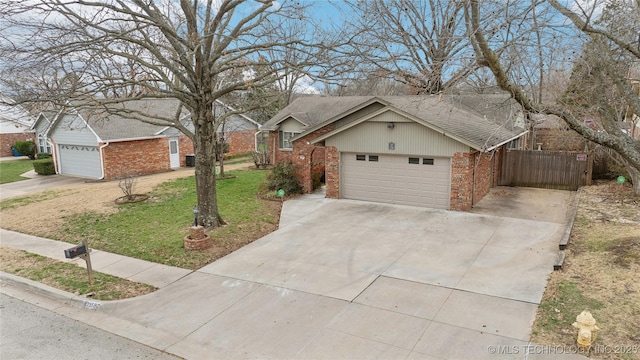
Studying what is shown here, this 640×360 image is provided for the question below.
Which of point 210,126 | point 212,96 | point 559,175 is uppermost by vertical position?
point 212,96

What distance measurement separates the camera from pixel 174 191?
18.2 metres

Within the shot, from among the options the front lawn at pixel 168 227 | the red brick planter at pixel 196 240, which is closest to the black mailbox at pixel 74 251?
the front lawn at pixel 168 227

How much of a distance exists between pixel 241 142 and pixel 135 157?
973cm

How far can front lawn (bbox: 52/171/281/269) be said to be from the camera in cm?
1066

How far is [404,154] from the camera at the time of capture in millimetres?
14852

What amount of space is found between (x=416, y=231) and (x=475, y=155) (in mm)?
4250

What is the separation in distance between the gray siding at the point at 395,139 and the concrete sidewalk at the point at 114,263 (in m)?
8.33

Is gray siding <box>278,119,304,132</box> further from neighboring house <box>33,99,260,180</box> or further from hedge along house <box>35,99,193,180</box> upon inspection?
hedge along house <box>35,99,193,180</box>

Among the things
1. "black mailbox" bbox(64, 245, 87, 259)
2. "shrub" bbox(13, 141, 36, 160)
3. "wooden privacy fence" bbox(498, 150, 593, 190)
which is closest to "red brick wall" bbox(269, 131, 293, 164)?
"wooden privacy fence" bbox(498, 150, 593, 190)

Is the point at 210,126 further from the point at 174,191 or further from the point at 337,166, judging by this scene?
the point at 174,191

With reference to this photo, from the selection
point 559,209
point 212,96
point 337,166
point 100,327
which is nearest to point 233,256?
point 100,327

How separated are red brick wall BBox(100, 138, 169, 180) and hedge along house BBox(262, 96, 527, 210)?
1143 centimetres

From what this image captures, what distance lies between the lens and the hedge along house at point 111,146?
2262cm

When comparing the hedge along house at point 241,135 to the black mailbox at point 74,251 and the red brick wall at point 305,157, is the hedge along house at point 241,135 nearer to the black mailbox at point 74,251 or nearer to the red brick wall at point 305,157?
the red brick wall at point 305,157
